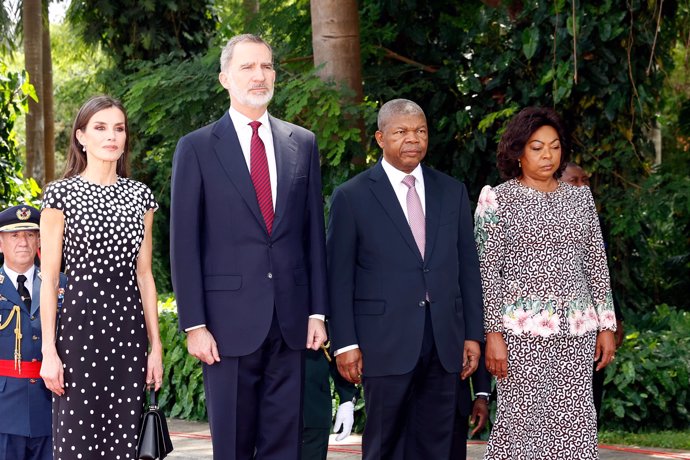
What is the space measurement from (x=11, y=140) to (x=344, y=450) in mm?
3831

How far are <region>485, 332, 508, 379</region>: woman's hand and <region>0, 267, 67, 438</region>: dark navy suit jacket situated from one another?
88.5 inches

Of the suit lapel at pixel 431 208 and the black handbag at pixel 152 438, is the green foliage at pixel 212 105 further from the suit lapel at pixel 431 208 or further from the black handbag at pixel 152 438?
the black handbag at pixel 152 438

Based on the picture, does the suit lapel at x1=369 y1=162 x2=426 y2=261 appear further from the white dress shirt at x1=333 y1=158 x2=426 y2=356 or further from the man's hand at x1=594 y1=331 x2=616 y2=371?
the man's hand at x1=594 y1=331 x2=616 y2=371

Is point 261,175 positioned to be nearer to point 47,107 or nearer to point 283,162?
point 283,162

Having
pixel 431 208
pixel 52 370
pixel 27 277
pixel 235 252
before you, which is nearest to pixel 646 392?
pixel 431 208

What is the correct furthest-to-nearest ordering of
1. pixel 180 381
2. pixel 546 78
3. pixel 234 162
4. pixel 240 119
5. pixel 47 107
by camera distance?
pixel 47 107, pixel 180 381, pixel 546 78, pixel 240 119, pixel 234 162

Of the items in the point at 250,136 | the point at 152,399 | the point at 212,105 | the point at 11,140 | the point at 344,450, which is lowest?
the point at 344,450

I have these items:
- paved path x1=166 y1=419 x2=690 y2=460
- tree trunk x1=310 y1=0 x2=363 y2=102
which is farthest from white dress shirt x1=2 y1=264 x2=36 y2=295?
tree trunk x1=310 y1=0 x2=363 y2=102

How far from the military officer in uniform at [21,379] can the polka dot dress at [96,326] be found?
1.84 feet

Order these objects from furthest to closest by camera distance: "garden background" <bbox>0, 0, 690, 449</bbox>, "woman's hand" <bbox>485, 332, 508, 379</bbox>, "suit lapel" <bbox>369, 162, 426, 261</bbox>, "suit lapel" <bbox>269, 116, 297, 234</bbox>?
"garden background" <bbox>0, 0, 690, 449</bbox> → "woman's hand" <bbox>485, 332, 508, 379</bbox> → "suit lapel" <bbox>369, 162, 426, 261</bbox> → "suit lapel" <bbox>269, 116, 297, 234</bbox>

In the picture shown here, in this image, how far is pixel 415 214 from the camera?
5.49 metres

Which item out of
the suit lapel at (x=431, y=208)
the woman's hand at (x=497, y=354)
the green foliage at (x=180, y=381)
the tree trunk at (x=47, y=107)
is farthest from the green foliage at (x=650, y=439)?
the tree trunk at (x=47, y=107)

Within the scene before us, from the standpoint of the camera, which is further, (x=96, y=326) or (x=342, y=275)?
(x=342, y=275)

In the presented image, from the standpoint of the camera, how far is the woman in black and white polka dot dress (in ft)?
16.1
